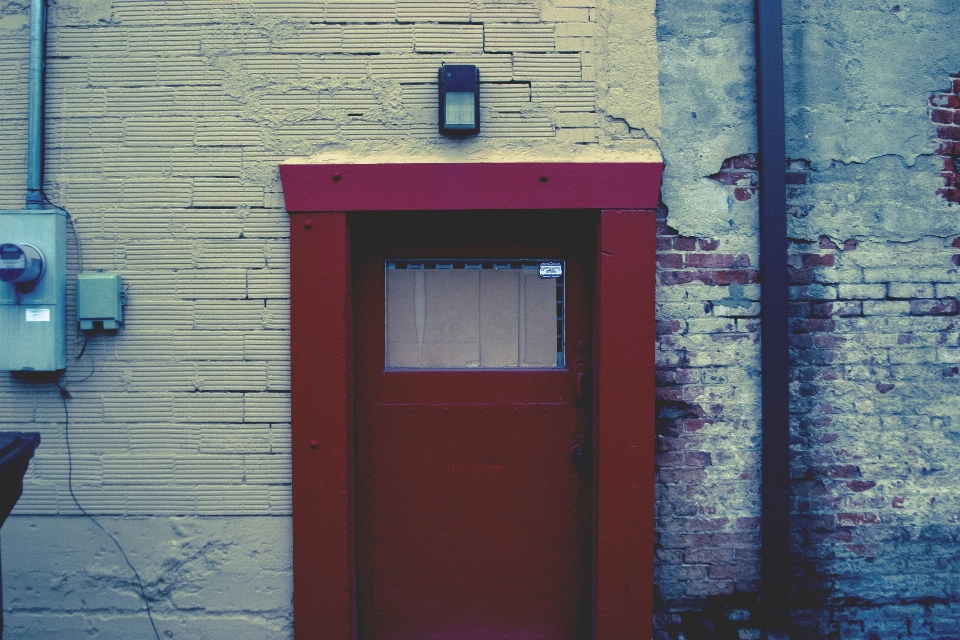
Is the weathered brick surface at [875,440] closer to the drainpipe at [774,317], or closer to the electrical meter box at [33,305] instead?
the drainpipe at [774,317]

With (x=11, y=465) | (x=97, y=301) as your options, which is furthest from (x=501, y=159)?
(x=11, y=465)

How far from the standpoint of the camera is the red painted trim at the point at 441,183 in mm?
2664

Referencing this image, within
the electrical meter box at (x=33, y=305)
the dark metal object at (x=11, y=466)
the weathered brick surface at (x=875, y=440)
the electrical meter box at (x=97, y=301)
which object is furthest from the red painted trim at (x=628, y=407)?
the electrical meter box at (x=33, y=305)

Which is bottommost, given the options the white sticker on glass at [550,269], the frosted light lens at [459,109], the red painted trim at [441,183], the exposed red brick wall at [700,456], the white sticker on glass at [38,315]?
the exposed red brick wall at [700,456]

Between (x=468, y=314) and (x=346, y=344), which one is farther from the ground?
(x=468, y=314)

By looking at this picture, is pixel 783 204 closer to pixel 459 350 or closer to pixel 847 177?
pixel 847 177

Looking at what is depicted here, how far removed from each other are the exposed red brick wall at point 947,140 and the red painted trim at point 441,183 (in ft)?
4.52

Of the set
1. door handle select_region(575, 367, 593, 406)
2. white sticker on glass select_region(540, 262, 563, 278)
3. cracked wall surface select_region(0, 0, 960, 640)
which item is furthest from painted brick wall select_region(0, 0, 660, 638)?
door handle select_region(575, 367, 593, 406)

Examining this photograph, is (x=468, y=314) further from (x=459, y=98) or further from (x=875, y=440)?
(x=875, y=440)

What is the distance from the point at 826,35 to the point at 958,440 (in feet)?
6.59

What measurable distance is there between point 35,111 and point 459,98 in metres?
1.91

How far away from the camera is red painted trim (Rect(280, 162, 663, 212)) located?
266 cm

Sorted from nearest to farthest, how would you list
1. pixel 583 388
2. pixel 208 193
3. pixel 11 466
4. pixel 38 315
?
pixel 11 466 < pixel 38 315 < pixel 208 193 < pixel 583 388

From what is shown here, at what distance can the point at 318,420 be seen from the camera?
2.67 m
